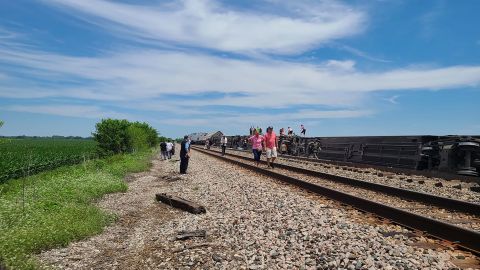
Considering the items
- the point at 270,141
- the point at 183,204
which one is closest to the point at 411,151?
the point at 270,141

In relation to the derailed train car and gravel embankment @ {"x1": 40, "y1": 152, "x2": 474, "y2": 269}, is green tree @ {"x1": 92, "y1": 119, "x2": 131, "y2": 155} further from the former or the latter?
gravel embankment @ {"x1": 40, "y1": 152, "x2": 474, "y2": 269}

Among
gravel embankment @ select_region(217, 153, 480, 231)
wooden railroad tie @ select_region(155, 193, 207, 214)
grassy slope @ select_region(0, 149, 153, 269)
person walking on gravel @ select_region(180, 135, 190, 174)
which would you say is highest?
person walking on gravel @ select_region(180, 135, 190, 174)

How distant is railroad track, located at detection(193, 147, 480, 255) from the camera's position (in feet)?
20.8

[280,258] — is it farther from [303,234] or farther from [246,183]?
[246,183]

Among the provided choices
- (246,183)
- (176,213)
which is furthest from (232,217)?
(246,183)

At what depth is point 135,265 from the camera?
638 centimetres

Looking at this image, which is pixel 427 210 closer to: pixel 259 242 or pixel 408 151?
pixel 259 242

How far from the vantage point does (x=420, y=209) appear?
945 centimetres

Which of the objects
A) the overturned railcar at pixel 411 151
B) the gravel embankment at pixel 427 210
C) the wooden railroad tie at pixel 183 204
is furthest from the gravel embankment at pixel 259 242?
the overturned railcar at pixel 411 151

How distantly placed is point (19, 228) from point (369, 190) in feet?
30.6

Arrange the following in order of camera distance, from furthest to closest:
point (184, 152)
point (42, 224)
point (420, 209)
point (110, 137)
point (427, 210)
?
1. point (110, 137)
2. point (184, 152)
3. point (420, 209)
4. point (427, 210)
5. point (42, 224)

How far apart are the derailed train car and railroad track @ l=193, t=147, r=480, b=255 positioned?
5246 mm

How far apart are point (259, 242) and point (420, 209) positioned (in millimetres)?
4438

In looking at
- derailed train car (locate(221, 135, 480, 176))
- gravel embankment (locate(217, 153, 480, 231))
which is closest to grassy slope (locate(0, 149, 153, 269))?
gravel embankment (locate(217, 153, 480, 231))
